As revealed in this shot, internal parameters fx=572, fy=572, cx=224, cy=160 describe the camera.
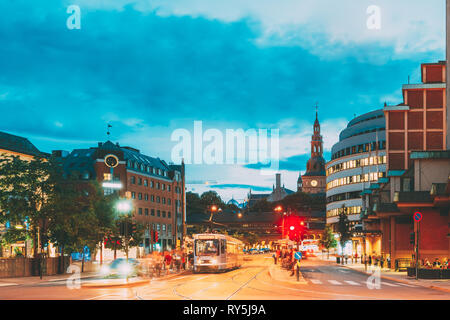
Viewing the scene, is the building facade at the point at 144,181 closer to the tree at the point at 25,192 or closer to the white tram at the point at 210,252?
the white tram at the point at 210,252

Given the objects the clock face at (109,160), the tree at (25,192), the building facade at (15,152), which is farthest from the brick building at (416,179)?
the clock face at (109,160)

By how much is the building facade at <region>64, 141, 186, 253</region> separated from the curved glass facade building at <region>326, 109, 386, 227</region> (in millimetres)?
35745

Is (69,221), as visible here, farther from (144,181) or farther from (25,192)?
(144,181)

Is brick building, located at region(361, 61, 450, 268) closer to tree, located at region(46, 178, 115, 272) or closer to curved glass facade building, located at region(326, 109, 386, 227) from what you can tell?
tree, located at region(46, 178, 115, 272)

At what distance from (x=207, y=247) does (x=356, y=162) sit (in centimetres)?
8468

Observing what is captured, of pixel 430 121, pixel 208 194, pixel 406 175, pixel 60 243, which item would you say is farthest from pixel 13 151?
pixel 208 194

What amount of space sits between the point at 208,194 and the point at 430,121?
129121mm

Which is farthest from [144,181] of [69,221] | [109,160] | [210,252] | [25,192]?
[25,192]

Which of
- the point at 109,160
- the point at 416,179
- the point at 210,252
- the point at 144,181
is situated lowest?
the point at 210,252

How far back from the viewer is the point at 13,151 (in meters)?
56.1

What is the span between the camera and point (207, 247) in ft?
146

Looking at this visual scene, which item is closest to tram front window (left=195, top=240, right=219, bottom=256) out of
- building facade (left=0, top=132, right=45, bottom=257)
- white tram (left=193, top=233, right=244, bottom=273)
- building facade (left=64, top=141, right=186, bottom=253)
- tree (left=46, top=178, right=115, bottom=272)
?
white tram (left=193, top=233, right=244, bottom=273)

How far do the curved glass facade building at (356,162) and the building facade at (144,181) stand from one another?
1407 inches

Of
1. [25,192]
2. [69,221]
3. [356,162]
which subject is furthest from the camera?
[356,162]
